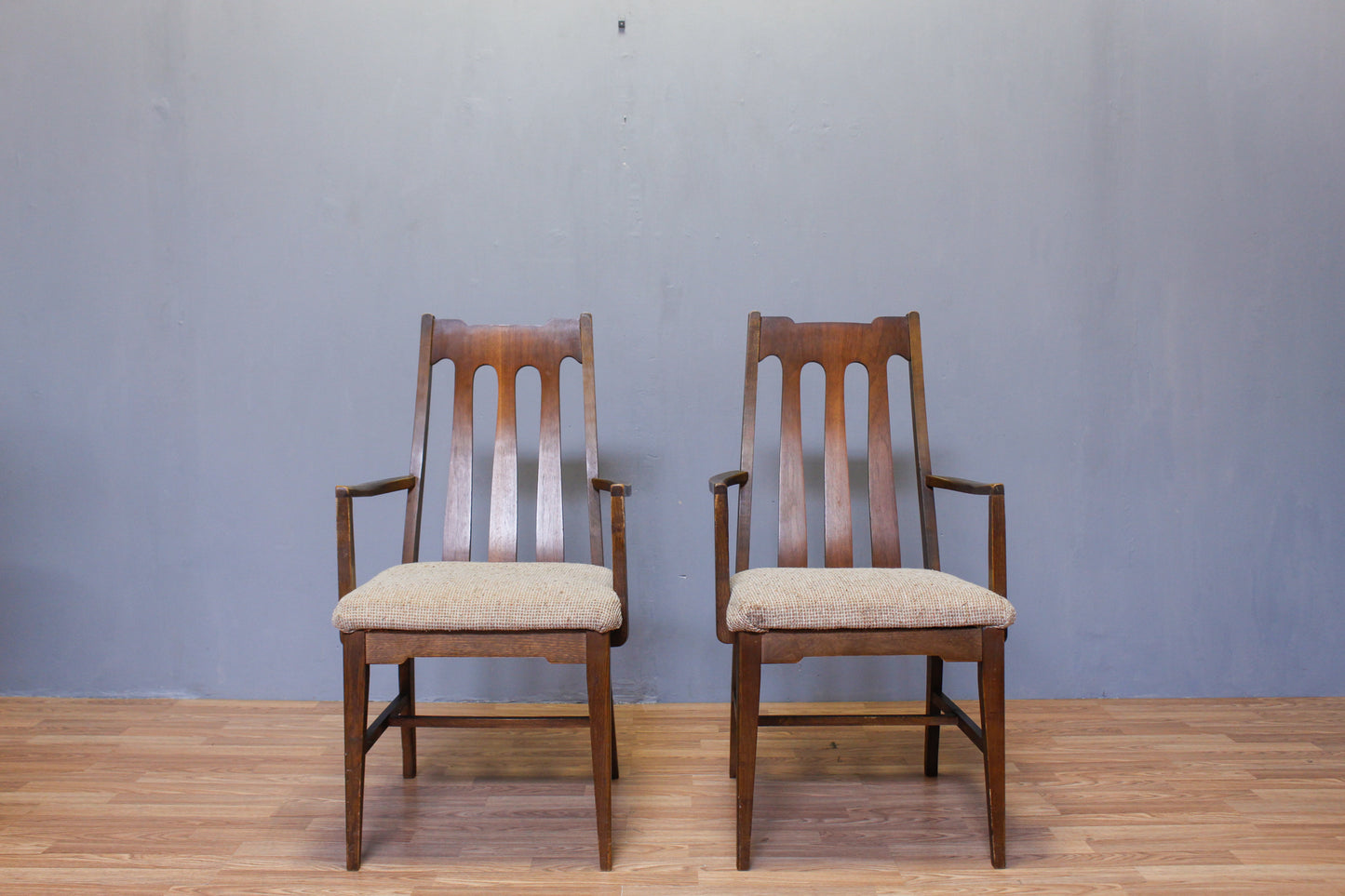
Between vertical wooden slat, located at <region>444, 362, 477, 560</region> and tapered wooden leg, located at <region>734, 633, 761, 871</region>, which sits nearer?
tapered wooden leg, located at <region>734, 633, 761, 871</region>

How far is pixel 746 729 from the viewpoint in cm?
156

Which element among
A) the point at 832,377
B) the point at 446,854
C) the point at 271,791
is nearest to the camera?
the point at 446,854

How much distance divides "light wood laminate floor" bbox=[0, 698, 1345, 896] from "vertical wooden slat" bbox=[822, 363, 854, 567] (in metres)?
0.52

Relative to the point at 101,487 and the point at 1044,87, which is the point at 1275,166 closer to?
Result: the point at 1044,87

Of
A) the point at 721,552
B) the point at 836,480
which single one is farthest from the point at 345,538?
the point at 836,480

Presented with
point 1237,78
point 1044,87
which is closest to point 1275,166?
point 1237,78

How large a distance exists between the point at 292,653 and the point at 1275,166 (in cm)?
319

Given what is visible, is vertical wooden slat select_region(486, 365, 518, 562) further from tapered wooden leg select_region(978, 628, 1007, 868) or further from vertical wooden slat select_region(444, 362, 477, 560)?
tapered wooden leg select_region(978, 628, 1007, 868)

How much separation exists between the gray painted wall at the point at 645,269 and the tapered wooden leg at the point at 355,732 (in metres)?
0.93

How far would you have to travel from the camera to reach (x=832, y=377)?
6.58ft

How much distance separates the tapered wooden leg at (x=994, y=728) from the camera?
154cm

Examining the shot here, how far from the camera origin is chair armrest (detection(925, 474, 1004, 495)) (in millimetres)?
1646

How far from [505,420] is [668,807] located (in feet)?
3.10

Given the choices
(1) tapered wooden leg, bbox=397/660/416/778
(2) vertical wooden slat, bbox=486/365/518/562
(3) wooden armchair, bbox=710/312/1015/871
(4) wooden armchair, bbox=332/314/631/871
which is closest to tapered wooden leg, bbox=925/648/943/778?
(3) wooden armchair, bbox=710/312/1015/871
